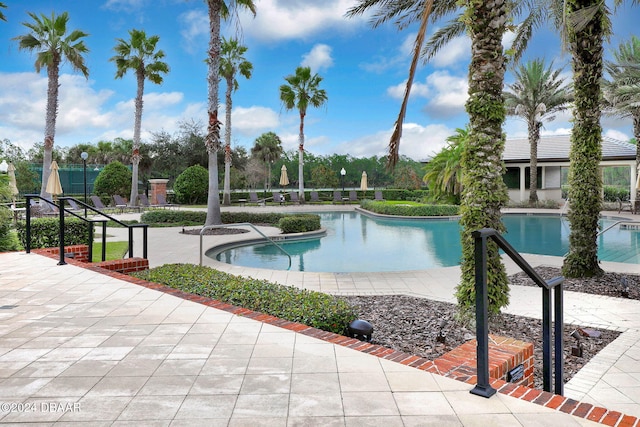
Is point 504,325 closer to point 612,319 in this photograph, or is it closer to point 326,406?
point 612,319

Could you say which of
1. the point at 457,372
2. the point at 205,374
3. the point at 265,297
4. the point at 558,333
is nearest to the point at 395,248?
the point at 265,297

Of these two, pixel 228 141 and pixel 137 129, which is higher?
pixel 137 129

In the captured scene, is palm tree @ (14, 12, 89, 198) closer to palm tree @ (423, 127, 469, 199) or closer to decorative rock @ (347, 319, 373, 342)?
palm tree @ (423, 127, 469, 199)

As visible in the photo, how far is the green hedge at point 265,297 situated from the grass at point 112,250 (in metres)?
3.47

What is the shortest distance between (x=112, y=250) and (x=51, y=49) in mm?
14241

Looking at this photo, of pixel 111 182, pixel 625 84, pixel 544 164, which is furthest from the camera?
pixel 111 182

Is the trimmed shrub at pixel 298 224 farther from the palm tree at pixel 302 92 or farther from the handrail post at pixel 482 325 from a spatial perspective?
the palm tree at pixel 302 92

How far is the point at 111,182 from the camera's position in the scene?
26.4 metres

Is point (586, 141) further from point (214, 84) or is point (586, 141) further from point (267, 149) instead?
point (267, 149)

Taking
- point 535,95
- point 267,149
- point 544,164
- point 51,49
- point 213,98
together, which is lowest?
point 544,164

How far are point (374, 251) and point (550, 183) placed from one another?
66.2 ft

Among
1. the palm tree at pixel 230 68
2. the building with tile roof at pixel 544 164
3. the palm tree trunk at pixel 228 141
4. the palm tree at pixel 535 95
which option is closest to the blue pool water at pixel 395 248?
the palm tree at pixel 535 95

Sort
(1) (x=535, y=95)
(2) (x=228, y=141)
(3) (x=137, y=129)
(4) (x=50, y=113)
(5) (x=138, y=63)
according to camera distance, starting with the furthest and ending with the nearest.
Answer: (2) (x=228, y=141) → (3) (x=137, y=129) → (5) (x=138, y=63) → (1) (x=535, y=95) → (4) (x=50, y=113)

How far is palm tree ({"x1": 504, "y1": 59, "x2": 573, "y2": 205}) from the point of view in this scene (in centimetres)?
2319
